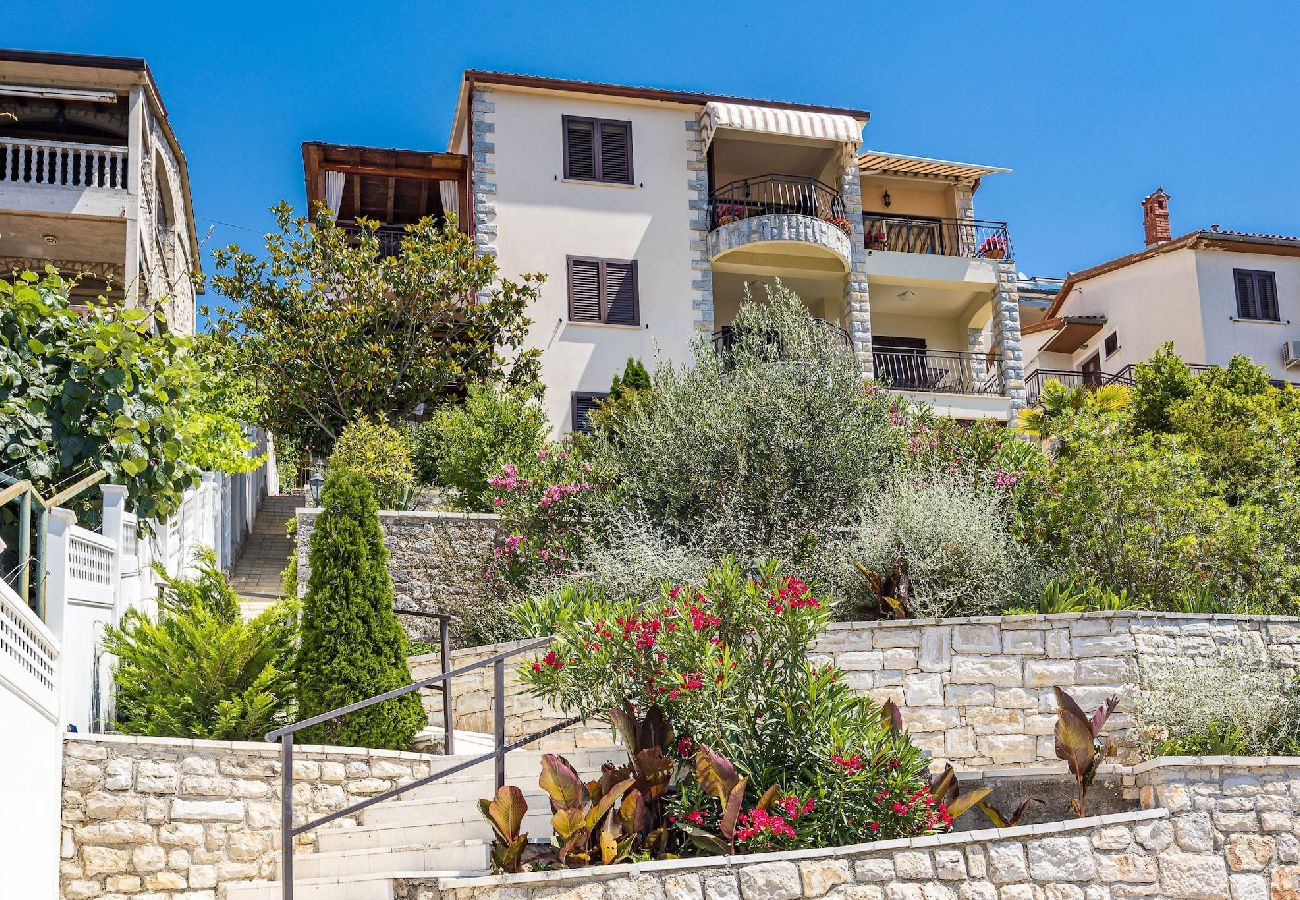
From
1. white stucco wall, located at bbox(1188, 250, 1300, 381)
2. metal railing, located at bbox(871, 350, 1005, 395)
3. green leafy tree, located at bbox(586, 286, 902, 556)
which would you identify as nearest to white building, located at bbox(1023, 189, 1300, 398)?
white stucco wall, located at bbox(1188, 250, 1300, 381)

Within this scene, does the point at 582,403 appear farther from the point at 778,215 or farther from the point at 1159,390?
the point at 1159,390

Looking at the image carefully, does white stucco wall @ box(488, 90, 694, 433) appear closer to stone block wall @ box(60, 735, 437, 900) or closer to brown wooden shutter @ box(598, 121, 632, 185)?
brown wooden shutter @ box(598, 121, 632, 185)

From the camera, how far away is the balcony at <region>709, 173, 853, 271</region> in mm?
23266

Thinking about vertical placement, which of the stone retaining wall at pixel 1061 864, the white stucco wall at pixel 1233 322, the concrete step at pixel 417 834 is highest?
the white stucco wall at pixel 1233 322

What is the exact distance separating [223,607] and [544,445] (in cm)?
833

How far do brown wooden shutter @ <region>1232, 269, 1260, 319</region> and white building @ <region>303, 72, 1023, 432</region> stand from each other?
675 cm

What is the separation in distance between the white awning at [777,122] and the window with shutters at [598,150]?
4.84 ft

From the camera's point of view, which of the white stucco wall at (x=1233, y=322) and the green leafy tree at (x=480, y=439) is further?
the white stucco wall at (x=1233, y=322)

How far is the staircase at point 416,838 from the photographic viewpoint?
335 inches

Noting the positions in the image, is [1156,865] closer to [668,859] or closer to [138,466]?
[668,859]

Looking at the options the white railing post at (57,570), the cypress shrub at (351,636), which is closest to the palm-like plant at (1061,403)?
the cypress shrub at (351,636)

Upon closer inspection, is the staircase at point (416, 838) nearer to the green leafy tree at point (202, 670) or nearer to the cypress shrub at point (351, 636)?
the cypress shrub at point (351, 636)

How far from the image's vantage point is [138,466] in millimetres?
11297

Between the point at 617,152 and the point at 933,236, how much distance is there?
7.39m
